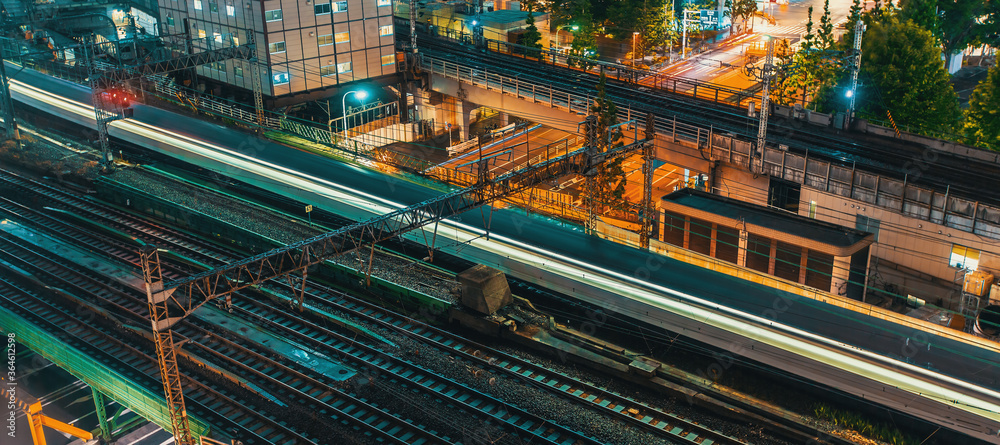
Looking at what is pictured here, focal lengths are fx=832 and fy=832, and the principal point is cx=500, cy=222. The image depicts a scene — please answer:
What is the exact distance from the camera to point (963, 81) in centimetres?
5638

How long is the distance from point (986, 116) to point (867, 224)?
10.9 m

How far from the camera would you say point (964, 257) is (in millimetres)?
28719

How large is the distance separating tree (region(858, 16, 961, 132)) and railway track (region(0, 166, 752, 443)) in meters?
24.6

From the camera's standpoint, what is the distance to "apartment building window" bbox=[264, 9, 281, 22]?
4234cm

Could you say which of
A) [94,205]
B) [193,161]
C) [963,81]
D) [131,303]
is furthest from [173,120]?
[963,81]

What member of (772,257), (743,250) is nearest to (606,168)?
(743,250)

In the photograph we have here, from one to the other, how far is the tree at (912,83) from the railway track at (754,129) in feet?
15.4

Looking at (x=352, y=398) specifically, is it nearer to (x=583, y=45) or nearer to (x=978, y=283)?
(x=978, y=283)

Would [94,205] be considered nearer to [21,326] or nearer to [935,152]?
[21,326]

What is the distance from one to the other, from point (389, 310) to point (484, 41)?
103 ft

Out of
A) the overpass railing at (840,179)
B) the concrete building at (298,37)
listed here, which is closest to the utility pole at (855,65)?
the overpass railing at (840,179)

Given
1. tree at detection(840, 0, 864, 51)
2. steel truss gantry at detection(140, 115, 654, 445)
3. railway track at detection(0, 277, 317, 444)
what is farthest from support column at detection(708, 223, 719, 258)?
tree at detection(840, 0, 864, 51)

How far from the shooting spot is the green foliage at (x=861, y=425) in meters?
20.6

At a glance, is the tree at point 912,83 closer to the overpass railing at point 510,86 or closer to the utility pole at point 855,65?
the utility pole at point 855,65
